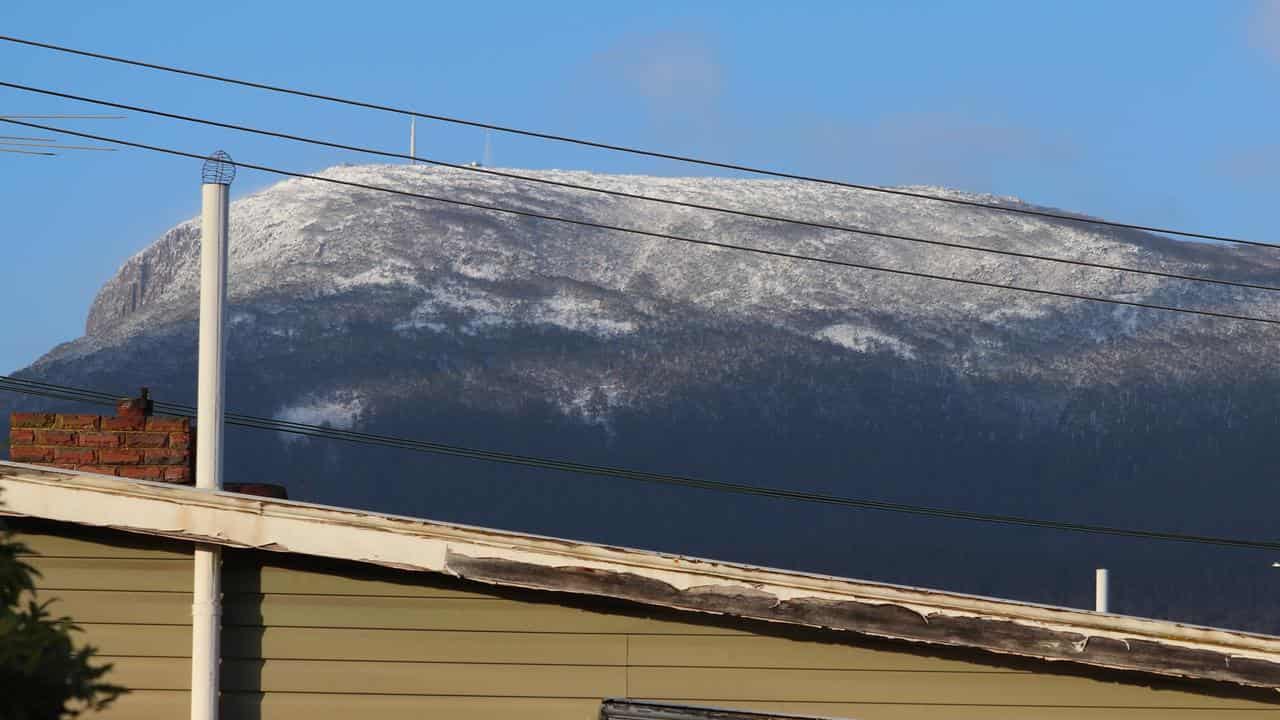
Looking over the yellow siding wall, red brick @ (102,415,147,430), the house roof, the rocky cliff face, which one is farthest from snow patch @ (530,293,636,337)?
the house roof

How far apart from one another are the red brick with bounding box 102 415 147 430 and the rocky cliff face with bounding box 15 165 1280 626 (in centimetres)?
13946

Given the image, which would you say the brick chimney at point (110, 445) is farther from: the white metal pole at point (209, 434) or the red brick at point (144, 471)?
the white metal pole at point (209, 434)

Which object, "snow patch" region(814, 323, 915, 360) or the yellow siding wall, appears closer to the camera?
the yellow siding wall

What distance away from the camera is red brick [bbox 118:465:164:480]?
9.98 metres

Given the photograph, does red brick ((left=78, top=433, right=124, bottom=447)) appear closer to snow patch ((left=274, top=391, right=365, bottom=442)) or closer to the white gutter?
the white gutter

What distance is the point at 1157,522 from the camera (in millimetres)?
154500

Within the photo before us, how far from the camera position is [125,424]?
32.9 feet

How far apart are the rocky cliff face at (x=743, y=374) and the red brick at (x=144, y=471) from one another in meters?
139

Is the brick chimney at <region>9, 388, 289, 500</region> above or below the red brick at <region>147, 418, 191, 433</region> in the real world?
below

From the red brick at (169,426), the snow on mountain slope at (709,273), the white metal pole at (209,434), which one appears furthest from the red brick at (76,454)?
the snow on mountain slope at (709,273)

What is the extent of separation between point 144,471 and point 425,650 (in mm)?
2335

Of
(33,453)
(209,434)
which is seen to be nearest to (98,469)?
(33,453)

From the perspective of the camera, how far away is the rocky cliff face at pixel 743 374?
15688cm

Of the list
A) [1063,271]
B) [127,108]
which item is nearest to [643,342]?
[1063,271]
